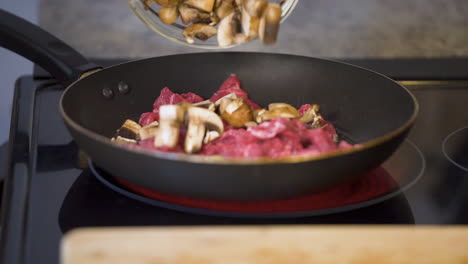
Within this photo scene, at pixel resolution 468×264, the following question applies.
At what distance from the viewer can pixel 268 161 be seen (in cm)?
77

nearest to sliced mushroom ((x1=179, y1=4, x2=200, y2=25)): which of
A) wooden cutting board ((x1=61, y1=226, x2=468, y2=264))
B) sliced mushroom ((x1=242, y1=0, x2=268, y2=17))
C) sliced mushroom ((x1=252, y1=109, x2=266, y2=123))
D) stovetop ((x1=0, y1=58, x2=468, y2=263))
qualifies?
sliced mushroom ((x1=242, y1=0, x2=268, y2=17))

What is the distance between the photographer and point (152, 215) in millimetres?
916

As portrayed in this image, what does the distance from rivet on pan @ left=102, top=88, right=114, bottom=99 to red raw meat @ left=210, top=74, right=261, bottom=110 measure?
205 millimetres

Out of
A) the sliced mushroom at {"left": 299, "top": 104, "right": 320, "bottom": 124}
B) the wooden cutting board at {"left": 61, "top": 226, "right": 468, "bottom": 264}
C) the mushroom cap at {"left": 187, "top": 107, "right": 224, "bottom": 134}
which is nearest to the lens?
the wooden cutting board at {"left": 61, "top": 226, "right": 468, "bottom": 264}

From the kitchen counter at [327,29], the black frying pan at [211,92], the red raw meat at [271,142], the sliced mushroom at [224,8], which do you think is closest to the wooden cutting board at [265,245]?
the black frying pan at [211,92]

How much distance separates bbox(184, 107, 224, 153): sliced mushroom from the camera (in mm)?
990

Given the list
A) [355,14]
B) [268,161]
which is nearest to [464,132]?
[268,161]

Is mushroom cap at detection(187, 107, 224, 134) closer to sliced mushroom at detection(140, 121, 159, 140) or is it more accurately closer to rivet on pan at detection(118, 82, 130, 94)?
sliced mushroom at detection(140, 121, 159, 140)

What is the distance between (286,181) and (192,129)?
25cm

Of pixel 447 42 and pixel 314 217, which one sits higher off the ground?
pixel 314 217

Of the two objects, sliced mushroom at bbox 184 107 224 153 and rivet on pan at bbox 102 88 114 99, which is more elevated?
sliced mushroom at bbox 184 107 224 153

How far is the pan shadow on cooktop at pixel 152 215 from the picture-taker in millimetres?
897

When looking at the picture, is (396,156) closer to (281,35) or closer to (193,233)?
(193,233)

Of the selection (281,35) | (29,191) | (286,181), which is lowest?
(281,35)
